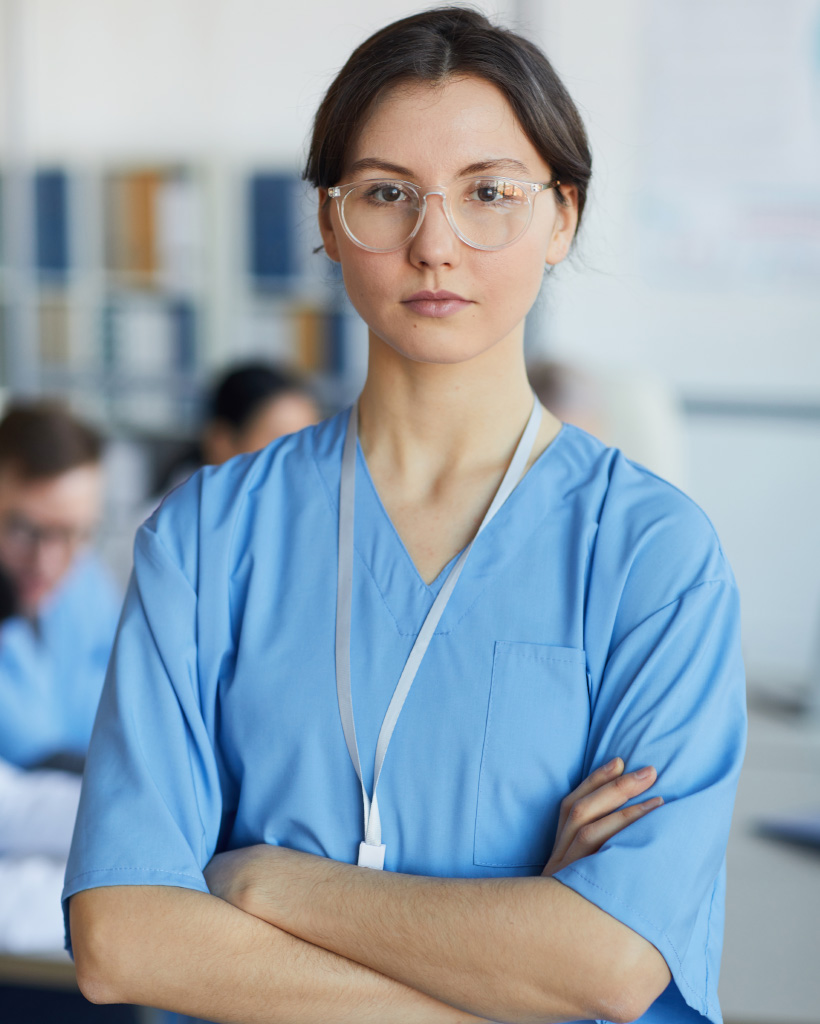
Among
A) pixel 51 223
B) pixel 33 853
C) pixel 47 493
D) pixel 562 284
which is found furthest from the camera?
pixel 51 223

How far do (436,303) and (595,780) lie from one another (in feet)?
1.54

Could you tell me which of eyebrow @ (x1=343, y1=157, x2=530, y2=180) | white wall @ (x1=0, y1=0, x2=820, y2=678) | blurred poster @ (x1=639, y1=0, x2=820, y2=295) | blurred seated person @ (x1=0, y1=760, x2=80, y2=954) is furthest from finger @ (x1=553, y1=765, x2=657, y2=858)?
blurred poster @ (x1=639, y1=0, x2=820, y2=295)

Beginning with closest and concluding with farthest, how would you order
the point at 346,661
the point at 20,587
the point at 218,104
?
the point at 346,661, the point at 20,587, the point at 218,104

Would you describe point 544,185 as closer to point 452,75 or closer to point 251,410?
point 452,75

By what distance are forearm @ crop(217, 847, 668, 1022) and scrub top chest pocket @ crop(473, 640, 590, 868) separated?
0.06 m

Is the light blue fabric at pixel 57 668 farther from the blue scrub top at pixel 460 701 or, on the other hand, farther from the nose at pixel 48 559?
the blue scrub top at pixel 460 701

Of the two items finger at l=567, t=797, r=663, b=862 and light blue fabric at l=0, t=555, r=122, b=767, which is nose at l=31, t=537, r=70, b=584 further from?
finger at l=567, t=797, r=663, b=862

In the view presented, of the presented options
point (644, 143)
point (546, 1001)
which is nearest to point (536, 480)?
point (546, 1001)

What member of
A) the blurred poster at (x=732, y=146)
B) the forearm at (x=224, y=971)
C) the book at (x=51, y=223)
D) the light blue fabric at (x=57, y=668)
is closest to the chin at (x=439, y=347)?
the forearm at (x=224, y=971)

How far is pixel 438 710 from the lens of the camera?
105cm

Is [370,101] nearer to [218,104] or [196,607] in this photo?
[196,607]

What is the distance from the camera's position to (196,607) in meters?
1.12

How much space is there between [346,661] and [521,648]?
0.17m

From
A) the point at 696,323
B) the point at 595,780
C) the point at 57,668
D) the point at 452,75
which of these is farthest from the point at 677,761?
the point at 696,323
